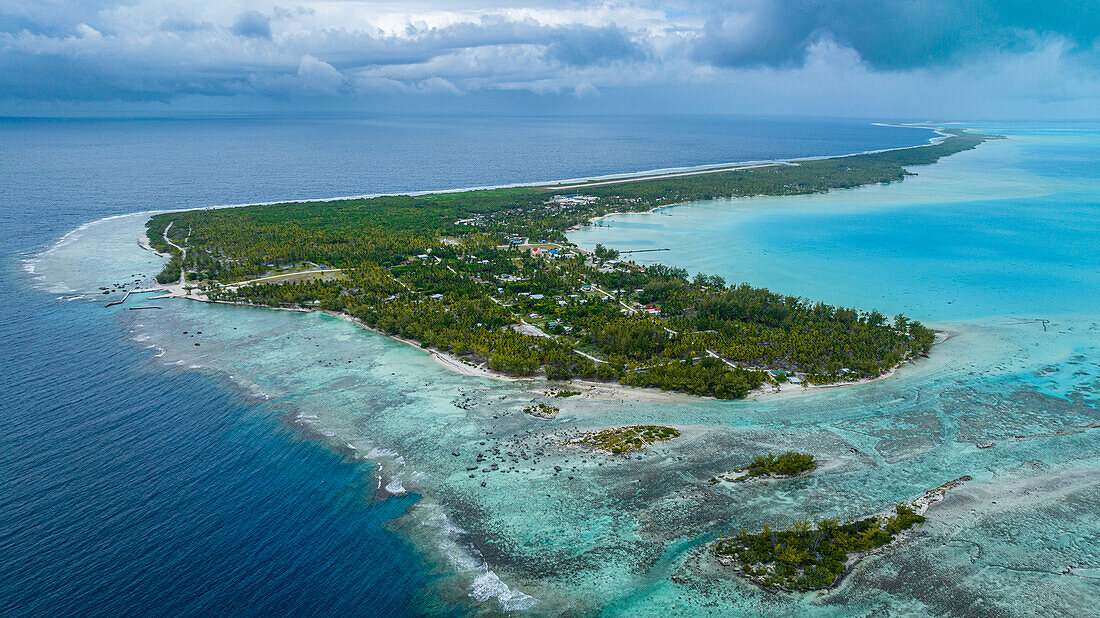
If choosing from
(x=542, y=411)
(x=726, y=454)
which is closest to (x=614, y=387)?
(x=542, y=411)

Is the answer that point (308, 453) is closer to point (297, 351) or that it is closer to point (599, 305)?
point (297, 351)

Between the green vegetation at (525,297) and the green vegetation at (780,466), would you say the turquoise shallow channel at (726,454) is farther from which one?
the green vegetation at (525,297)

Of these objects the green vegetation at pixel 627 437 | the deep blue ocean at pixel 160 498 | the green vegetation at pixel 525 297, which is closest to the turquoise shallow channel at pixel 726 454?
the green vegetation at pixel 627 437

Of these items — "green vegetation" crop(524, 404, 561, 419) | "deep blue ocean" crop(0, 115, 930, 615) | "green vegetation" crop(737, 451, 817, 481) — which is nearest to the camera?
"deep blue ocean" crop(0, 115, 930, 615)

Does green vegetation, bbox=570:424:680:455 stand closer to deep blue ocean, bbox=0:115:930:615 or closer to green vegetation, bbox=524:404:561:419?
green vegetation, bbox=524:404:561:419

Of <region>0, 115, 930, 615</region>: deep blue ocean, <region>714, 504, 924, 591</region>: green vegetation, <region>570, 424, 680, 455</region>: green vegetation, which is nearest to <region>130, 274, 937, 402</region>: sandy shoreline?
<region>570, 424, 680, 455</region>: green vegetation

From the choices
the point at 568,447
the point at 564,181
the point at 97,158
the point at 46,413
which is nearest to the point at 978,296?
the point at 568,447
